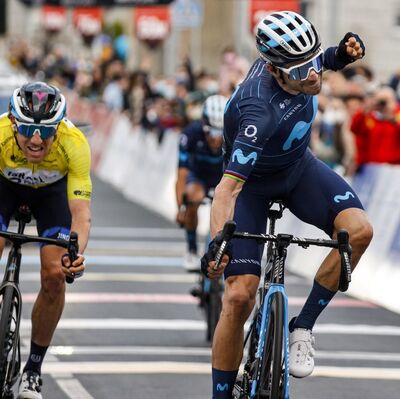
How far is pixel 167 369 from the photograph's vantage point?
36.7ft

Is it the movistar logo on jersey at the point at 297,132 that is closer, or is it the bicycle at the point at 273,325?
the bicycle at the point at 273,325

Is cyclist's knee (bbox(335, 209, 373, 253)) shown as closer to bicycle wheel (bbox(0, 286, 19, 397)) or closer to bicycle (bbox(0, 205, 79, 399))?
bicycle (bbox(0, 205, 79, 399))

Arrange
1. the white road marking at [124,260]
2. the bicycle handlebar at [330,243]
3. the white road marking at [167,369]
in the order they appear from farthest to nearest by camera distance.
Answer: the white road marking at [124,260] → the white road marking at [167,369] → the bicycle handlebar at [330,243]

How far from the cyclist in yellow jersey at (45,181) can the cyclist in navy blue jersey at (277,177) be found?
93 centimetres

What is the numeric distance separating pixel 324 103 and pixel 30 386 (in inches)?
434

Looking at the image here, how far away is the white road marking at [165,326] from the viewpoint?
13.3 m

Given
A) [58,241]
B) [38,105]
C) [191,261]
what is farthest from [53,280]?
[191,261]

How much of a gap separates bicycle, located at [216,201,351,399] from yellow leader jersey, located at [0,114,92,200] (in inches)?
50.1

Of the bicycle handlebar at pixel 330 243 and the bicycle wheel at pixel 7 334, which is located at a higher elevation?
the bicycle handlebar at pixel 330 243

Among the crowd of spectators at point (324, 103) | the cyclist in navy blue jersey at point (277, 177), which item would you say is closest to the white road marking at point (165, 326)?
the crowd of spectators at point (324, 103)

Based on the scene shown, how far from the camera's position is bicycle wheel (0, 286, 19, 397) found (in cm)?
895

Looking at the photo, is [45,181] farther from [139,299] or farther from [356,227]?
[139,299]

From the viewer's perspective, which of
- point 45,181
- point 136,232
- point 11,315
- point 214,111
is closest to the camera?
point 11,315

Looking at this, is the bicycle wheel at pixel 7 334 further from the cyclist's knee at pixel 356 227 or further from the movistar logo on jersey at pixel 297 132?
the cyclist's knee at pixel 356 227
